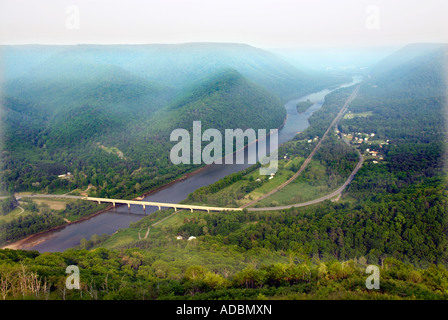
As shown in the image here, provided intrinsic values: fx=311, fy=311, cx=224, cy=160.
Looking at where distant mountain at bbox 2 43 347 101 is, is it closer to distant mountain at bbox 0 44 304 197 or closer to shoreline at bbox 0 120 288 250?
distant mountain at bbox 0 44 304 197

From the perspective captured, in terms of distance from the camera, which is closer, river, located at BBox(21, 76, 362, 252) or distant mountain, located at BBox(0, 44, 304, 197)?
river, located at BBox(21, 76, 362, 252)

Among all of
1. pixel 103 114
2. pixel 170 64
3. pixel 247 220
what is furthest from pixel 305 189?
pixel 170 64

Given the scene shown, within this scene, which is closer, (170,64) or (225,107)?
(225,107)

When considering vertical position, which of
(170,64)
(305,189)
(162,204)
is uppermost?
(170,64)

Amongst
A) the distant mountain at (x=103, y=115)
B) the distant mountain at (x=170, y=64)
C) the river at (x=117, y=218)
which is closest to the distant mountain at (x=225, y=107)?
the distant mountain at (x=103, y=115)

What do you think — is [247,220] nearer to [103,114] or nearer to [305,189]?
[305,189]

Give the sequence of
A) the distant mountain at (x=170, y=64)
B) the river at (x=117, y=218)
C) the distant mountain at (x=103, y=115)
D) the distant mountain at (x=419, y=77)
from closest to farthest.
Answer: the river at (x=117, y=218)
the distant mountain at (x=103, y=115)
the distant mountain at (x=419, y=77)
the distant mountain at (x=170, y=64)

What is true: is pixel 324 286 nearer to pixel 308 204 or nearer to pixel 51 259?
pixel 51 259

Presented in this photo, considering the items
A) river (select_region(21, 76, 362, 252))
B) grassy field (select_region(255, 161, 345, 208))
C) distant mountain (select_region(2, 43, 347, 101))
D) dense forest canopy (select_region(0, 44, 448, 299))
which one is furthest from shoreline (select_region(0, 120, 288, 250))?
distant mountain (select_region(2, 43, 347, 101))

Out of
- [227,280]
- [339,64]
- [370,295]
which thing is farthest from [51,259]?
[339,64]

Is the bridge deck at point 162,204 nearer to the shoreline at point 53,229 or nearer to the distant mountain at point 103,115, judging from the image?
the shoreline at point 53,229

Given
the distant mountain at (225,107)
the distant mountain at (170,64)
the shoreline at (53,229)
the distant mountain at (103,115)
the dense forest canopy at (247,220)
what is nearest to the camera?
the dense forest canopy at (247,220)
